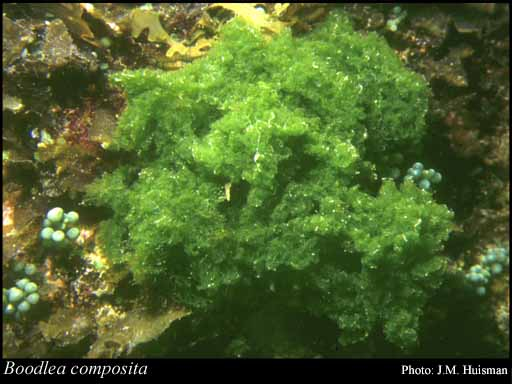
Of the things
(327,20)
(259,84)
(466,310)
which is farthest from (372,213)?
(466,310)

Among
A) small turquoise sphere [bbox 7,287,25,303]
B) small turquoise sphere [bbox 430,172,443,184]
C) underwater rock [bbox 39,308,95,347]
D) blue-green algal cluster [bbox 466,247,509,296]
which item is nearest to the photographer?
small turquoise sphere [bbox 7,287,25,303]

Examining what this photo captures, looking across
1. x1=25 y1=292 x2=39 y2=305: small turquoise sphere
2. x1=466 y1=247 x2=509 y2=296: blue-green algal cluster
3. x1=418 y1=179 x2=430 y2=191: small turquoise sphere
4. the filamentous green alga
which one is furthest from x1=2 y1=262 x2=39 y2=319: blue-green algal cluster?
x1=466 y1=247 x2=509 y2=296: blue-green algal cluster

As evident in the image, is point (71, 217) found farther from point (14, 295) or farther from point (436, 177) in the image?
point (436, 177)

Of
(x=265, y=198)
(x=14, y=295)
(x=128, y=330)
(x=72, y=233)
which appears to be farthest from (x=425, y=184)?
(x=14, y=295)

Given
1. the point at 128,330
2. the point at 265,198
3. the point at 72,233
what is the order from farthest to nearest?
the point at 72,233, the point at 128,330, the point at 265,198

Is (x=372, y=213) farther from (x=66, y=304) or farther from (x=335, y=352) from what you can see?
(x=66, y=304)

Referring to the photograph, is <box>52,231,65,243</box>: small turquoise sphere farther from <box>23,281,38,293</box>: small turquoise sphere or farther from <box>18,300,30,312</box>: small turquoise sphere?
<box>18,300,30,312</box>: small turquoise sphere
